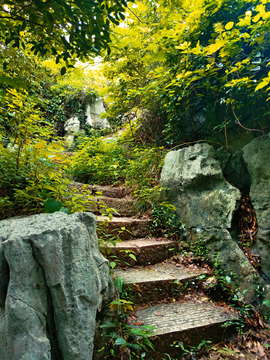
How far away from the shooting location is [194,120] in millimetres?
3803

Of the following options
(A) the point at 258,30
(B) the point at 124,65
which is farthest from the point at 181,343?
(B) the point at 124,65

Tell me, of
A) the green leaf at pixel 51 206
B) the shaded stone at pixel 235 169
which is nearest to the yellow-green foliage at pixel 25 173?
the green leaf at pixel 51 206

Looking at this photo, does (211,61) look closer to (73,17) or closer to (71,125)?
(73,17)

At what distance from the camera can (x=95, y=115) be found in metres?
9.22

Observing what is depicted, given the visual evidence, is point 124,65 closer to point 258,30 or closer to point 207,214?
point 258,30

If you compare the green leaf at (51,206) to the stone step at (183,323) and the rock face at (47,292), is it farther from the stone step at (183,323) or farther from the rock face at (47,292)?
the stone step at (183,323)

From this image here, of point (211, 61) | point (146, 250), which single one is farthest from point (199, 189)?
point (211, 61)

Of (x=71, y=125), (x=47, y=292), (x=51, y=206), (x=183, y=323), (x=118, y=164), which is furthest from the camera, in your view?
(x=71, y=125)

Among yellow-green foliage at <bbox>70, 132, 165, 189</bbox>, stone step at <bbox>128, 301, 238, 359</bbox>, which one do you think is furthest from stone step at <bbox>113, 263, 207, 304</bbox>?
yellow-green foliage at <bbox>70, 132, 165, 189</bbox>

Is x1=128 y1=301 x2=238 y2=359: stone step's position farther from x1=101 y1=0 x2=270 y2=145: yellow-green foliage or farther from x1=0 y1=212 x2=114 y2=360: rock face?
x1=101 y1=0 x2=270 y2=145: yellow-green foliage

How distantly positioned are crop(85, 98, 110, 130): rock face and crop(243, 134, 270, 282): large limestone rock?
7.20m

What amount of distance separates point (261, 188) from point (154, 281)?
162cm

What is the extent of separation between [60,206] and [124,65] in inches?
181

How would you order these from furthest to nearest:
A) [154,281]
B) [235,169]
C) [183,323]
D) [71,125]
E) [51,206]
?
[71,125] → [235,169] → [154,281] → [183,323] → [51,206]
